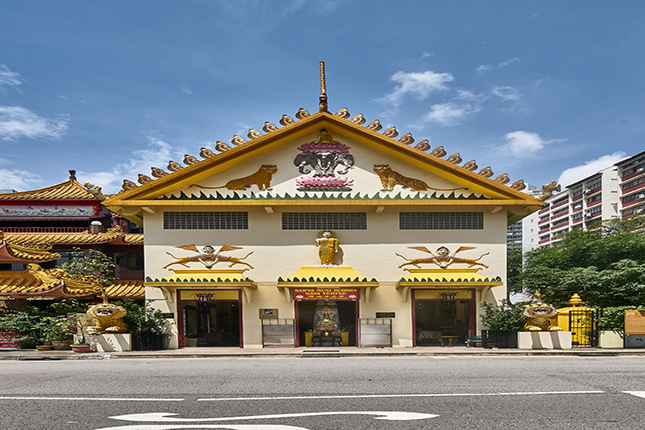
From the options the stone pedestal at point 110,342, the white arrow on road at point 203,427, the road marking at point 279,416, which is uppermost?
the white arrow on road at point 203,427

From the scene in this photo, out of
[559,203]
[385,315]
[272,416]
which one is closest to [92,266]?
[385,315]

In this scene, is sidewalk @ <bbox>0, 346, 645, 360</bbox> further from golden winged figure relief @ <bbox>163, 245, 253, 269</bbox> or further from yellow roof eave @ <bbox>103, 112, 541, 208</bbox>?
yellow roof eave @ <bbox>103, 112, 541, 208</bbox>

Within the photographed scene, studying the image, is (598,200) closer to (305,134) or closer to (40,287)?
(305,134)

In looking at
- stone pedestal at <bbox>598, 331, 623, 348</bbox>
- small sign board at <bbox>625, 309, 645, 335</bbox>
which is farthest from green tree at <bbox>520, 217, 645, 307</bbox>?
stone pedestal at <bbox>598, 331, 623, 348</bbox>

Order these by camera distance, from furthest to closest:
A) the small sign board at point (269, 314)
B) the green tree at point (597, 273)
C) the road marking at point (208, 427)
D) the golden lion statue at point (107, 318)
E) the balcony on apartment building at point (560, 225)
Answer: the balcony on apartment building at point (560, 225), the green tree at point (597, 273), the small sign board at point (269, 314), the golden lion statue at point (107, 318), the road marking at point (208, 427)

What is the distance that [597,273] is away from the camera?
2638 centimetres

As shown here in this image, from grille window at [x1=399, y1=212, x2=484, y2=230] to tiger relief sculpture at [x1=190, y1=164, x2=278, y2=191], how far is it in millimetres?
6173

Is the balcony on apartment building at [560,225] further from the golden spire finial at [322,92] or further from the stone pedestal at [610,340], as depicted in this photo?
the golden spire finial at [322,92]

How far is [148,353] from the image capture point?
56.4ft

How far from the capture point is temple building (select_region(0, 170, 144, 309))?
2267cm

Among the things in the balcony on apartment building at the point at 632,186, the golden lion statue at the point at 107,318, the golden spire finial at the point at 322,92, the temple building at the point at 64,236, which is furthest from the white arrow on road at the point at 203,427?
the balcony on apartment building at the point at 632,186

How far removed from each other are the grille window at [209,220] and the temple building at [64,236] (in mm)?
4318

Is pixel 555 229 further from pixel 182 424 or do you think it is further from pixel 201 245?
pixel 182 424

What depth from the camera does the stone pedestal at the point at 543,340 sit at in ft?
59.1
